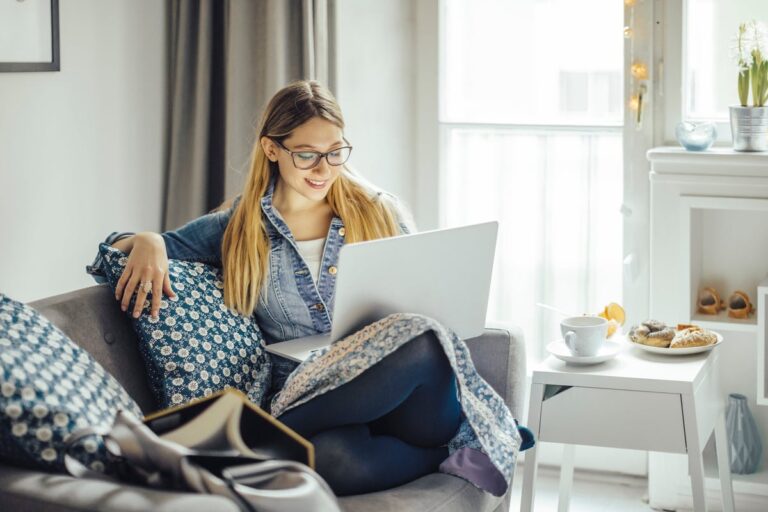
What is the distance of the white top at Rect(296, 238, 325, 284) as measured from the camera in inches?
95.7

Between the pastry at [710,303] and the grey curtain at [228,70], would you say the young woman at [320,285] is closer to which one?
the grey curtain at [228,70]

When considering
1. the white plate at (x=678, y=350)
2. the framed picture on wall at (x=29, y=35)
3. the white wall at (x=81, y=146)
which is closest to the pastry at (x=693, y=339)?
the white plate at (x=678, y=350)

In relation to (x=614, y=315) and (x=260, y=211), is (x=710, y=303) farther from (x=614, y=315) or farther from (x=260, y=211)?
(x=260, y=211)

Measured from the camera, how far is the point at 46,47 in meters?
2.55

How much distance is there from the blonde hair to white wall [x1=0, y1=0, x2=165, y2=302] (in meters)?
0.50

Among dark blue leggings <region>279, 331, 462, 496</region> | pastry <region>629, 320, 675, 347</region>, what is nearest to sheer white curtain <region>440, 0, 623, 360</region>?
pastry <region>629, 320, 675, 347</region>

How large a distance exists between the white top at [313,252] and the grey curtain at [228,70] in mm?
582

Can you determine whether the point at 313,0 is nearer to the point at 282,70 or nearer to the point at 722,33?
the point at 282,70

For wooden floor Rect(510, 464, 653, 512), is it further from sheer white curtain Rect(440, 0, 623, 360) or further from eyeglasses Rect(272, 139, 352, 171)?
eyeglasses Rect(272, 139, 352, 171)

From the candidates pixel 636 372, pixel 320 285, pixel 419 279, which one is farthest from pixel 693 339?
pixel 320 285

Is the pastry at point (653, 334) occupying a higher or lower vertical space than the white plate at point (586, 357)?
higher

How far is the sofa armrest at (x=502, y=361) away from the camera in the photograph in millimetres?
2346

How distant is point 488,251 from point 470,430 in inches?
14.4

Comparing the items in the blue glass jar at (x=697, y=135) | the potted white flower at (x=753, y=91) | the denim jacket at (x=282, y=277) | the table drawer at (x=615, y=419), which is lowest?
the table drawer at (x=615, y=419)
